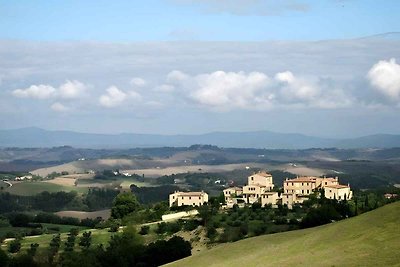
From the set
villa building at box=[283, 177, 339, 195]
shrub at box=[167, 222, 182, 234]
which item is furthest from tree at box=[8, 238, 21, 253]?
villa building at box=[283, 177, 339, 195]

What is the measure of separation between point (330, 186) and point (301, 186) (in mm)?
5893

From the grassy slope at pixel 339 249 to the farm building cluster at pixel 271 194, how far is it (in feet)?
159

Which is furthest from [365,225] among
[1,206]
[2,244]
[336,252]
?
[1,206]

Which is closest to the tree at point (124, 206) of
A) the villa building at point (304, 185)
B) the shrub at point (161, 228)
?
the villa building at point (304, 185)

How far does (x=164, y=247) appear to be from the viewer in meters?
60.5

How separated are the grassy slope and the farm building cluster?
4860 cm

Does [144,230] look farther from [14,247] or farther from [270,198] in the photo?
[270,198]

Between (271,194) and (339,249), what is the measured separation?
63153mm

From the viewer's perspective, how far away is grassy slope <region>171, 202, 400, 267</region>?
31.8 m

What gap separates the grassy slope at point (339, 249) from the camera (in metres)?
31.8

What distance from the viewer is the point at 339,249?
3531 cm

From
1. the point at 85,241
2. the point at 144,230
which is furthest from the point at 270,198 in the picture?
the point at 85,241

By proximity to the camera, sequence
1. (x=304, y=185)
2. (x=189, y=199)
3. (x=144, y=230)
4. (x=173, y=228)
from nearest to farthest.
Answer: (x=173, y=228) → (x=144, y=230) → (x=304, y=185) → (x=189, y=199)

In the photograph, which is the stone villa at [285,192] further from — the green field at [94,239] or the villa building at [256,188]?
the green field at [94,239]
